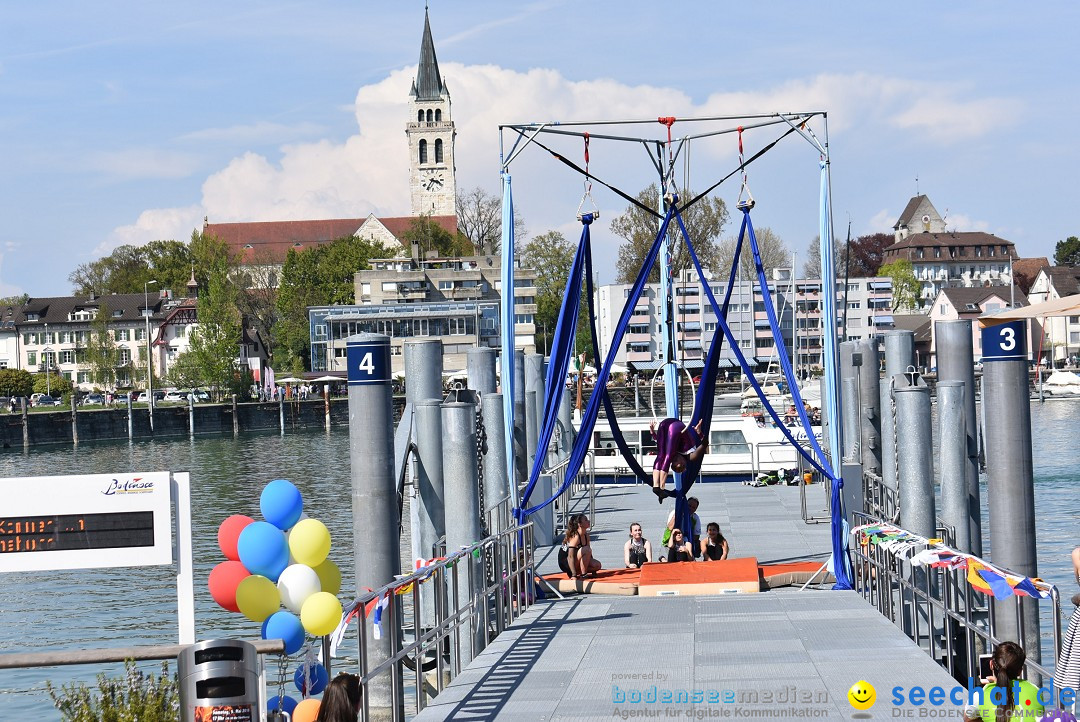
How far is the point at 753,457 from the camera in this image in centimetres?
4041

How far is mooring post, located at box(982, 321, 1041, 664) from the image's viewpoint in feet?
40.8

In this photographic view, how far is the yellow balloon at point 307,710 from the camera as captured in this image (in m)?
9.50

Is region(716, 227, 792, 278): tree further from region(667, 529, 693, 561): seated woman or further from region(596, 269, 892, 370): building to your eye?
region(667, 529, 693, 561): seated woman

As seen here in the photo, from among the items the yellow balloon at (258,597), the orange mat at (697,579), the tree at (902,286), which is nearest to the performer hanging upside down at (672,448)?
the orange mat at (697,579)

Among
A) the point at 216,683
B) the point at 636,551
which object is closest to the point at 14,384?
the point at 636,551

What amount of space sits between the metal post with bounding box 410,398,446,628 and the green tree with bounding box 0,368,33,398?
97552mm

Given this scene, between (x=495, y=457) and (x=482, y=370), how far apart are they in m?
3.50

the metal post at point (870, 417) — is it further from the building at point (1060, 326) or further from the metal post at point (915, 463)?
the building at point (1060, 326)

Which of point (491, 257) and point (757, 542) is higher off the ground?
point (491, 257)

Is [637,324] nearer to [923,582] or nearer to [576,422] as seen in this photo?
[576,422]

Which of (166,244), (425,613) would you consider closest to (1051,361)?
(166,244)

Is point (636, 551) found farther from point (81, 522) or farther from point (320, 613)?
point (81, 522)

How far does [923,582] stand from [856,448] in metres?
11.3

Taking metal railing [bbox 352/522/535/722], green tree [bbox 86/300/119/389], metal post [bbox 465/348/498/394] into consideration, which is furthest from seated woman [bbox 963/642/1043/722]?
green tree [bbox 86/300/119/389]
